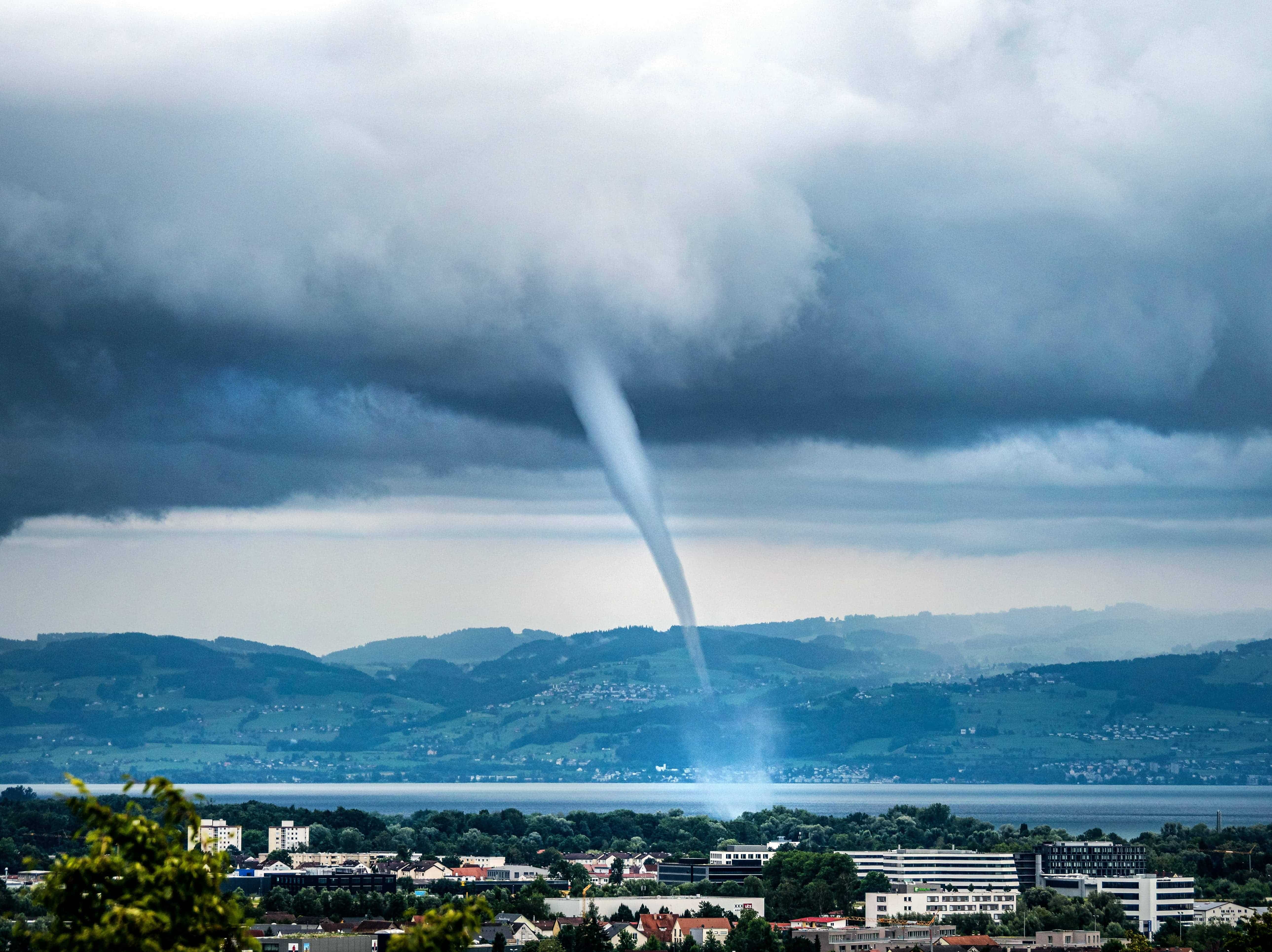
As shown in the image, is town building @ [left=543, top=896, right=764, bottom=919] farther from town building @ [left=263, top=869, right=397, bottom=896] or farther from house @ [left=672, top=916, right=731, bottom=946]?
town building @ [left=263, top=869, right=397, bottom=896]

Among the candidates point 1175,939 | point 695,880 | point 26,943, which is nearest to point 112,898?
point 26,943

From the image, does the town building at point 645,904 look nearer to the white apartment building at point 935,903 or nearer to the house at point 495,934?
the white apartment building at point 935,903

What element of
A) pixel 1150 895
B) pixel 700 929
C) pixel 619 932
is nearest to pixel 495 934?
pixel 619 932

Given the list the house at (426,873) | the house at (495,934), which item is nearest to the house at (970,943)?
the house at (495,934)

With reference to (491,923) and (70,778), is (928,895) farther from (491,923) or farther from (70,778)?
(70,778)

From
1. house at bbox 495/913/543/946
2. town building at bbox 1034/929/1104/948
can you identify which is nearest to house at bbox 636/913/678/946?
house at bbox 495/913/543/946
